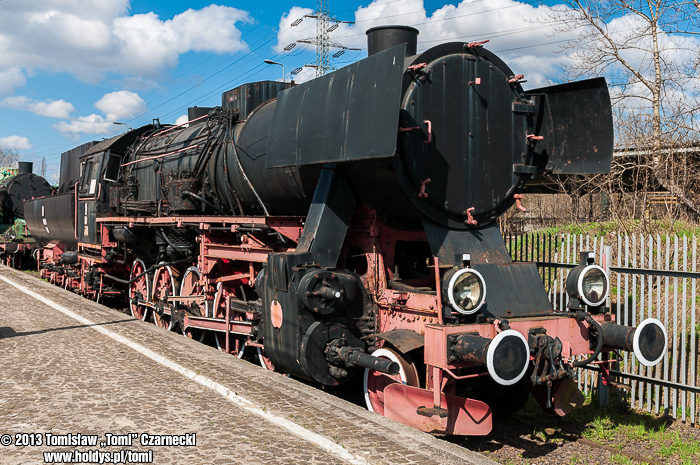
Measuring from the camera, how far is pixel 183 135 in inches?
386

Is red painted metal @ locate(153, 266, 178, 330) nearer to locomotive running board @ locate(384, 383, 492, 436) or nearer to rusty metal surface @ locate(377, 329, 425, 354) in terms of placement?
rusty metal surface @ locate(377, 329, 425, 354)

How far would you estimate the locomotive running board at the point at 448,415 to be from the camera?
14.7 ft

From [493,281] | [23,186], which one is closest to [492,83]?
[493,281]

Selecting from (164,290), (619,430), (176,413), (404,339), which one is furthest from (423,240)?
(164,290)

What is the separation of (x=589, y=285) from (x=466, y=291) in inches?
51.8

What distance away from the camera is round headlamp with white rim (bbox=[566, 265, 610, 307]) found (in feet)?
16.6

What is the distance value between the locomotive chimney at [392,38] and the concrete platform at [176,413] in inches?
129

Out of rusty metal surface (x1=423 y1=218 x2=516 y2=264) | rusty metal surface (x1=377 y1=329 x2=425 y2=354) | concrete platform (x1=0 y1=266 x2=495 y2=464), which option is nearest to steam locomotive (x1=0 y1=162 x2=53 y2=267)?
concrete platform (x1=0 y1=266 x2=495 y2=464)

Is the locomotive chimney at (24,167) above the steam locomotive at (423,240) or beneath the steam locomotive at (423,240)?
above

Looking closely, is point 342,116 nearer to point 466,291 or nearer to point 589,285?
point 466,291

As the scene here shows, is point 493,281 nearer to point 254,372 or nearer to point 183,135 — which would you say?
point 254,372

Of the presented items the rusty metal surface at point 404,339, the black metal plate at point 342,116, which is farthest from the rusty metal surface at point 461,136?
the rusty metal surface at point 404,339

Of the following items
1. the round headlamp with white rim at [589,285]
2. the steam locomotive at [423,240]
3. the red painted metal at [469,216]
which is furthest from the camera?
the red painted metal at [469,216]

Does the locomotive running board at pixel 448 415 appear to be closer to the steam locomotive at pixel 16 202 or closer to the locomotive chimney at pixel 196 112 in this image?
the locomotive chimney at pixel 196 112
